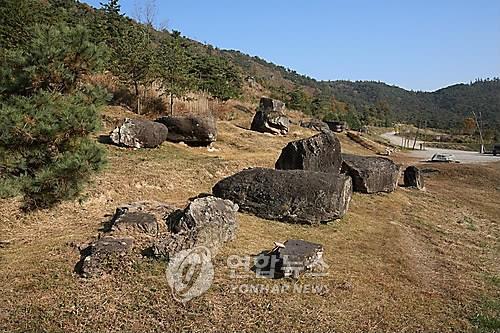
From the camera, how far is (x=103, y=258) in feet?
21.2

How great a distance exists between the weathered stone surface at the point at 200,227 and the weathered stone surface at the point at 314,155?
4.00 metres

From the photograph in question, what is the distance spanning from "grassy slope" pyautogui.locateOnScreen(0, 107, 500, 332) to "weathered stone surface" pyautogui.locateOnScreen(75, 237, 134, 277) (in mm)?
148

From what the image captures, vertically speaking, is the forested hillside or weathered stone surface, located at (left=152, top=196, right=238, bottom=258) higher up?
the forested hillside

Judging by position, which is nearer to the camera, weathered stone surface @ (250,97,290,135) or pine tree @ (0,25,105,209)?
pine tree @ (0,25,105,209)

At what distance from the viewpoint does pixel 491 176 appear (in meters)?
21.6

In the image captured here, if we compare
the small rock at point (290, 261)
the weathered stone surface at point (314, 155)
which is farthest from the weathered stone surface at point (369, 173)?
the small rock at point (290, 261)

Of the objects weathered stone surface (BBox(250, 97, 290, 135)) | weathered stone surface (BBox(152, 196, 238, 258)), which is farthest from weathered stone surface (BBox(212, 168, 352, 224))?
weathered stone surface (BBox(250, 97, 290, 135))

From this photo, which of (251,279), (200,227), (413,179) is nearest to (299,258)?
(251,279)

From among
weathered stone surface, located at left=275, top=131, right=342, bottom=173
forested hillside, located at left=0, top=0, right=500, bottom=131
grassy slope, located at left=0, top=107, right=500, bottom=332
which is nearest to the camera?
grassy slope, located at left=0, top=107, right=500, bottom=332

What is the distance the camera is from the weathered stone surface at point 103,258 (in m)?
6.31

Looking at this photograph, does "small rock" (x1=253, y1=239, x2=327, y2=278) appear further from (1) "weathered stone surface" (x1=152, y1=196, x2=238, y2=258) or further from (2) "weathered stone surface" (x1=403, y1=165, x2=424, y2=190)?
(2) "weathered stone surface" (x1=403, y1=165, x2=424, y2=190)

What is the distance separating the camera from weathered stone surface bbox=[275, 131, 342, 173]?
463 inches

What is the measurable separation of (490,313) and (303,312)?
2.54 metres

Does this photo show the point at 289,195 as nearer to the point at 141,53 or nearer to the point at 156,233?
the point at 156,233
